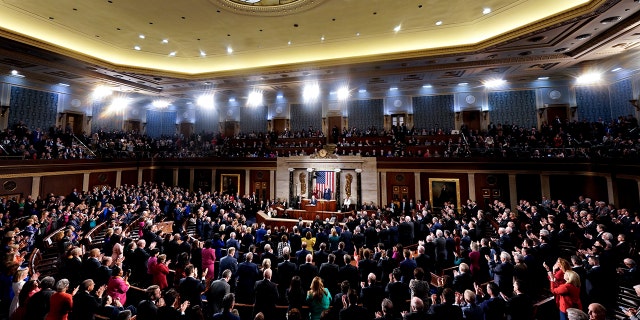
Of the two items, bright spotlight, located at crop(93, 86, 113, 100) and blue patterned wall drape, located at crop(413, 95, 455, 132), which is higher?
bright spotlight, located at crop(93, 86, 113, 100)

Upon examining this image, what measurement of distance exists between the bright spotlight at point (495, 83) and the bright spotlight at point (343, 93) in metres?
8.92

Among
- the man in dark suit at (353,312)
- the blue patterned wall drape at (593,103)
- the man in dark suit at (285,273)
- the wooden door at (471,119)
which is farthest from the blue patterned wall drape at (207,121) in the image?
the blue patterned wall drape at (593,103)

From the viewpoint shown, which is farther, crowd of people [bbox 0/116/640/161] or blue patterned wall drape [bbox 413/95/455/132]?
blue patterned wall drape [bbox 413/95/455/132]

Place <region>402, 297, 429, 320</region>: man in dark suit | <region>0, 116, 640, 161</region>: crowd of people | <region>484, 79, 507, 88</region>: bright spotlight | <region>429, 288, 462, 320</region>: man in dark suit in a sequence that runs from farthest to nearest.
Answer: <region>484, 79, 507, 88</region>: bright spotlight → <region>0, 116, 640, 161</region>: crowd of people → <region>429, 288, 462, 320</region>: man in dark suit → <region>402, 297, 429, 320</region>: man in dark suit

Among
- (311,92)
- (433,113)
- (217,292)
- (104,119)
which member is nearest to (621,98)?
(433,113)

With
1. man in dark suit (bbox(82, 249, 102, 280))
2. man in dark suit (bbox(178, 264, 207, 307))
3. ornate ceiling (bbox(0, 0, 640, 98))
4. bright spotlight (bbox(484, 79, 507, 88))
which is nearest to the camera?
man in dark suit (bbox(178, 264, 207, 307))

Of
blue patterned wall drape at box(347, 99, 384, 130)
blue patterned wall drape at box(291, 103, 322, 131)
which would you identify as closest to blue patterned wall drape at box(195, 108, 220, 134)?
blue patterned wall drape at box(291, 103, 322, 131)

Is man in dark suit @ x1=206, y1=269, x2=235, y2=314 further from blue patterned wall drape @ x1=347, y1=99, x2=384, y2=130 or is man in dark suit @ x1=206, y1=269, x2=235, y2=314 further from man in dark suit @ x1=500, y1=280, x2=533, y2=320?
blue patterned wall drape @ x1=347, y1=99, x2=384, y2=130

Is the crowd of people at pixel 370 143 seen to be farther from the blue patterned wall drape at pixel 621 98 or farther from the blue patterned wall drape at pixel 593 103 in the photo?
the blue patterned wall drape at pixel 621 98

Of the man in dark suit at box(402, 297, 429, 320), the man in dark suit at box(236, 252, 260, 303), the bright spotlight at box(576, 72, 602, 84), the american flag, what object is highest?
the bright spotlight at box(576, 72, 602, 84)

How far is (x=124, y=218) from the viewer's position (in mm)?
10328

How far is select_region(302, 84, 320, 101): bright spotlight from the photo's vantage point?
18.7m

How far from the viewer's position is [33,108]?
57.3 ft

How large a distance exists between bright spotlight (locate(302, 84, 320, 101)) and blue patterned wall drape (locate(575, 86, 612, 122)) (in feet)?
53.7
